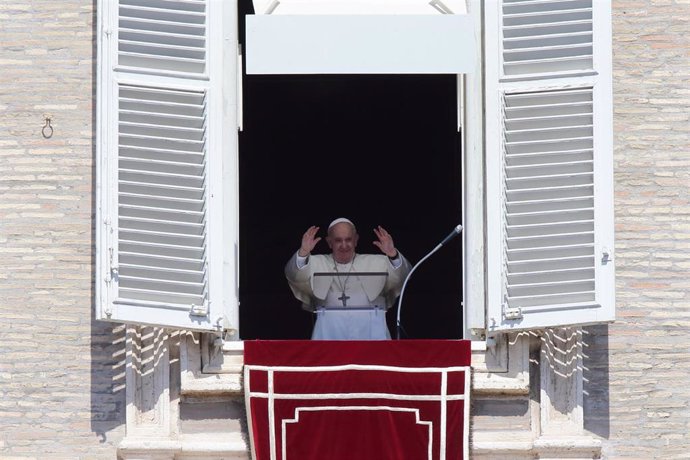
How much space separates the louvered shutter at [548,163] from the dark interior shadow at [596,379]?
39cm

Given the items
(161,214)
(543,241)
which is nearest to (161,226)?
(161,214)

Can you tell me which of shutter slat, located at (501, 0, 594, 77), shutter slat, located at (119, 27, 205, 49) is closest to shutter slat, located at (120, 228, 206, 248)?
shutter slat, located at (119, 27, 205, 49)

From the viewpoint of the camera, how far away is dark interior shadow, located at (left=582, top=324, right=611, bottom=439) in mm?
11070

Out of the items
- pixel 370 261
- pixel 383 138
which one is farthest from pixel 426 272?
pixel 370 261

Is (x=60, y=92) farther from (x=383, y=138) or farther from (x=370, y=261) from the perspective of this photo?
(x=383, y=138)

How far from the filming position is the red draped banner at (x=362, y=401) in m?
10.9

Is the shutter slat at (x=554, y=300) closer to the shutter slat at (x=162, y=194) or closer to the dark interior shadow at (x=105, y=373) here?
the shutter slat at (x=162, y=194)

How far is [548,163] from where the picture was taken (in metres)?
11.0

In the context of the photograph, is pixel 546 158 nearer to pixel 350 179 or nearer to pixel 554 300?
pixel 554 300

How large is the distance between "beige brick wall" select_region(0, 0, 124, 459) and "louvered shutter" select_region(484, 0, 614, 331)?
1878 mm

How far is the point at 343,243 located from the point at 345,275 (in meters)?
0.23

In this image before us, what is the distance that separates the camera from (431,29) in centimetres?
1130

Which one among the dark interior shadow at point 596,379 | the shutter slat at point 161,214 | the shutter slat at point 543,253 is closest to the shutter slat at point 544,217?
the shutter slat at point 543,253

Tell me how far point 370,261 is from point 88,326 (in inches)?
74.6
